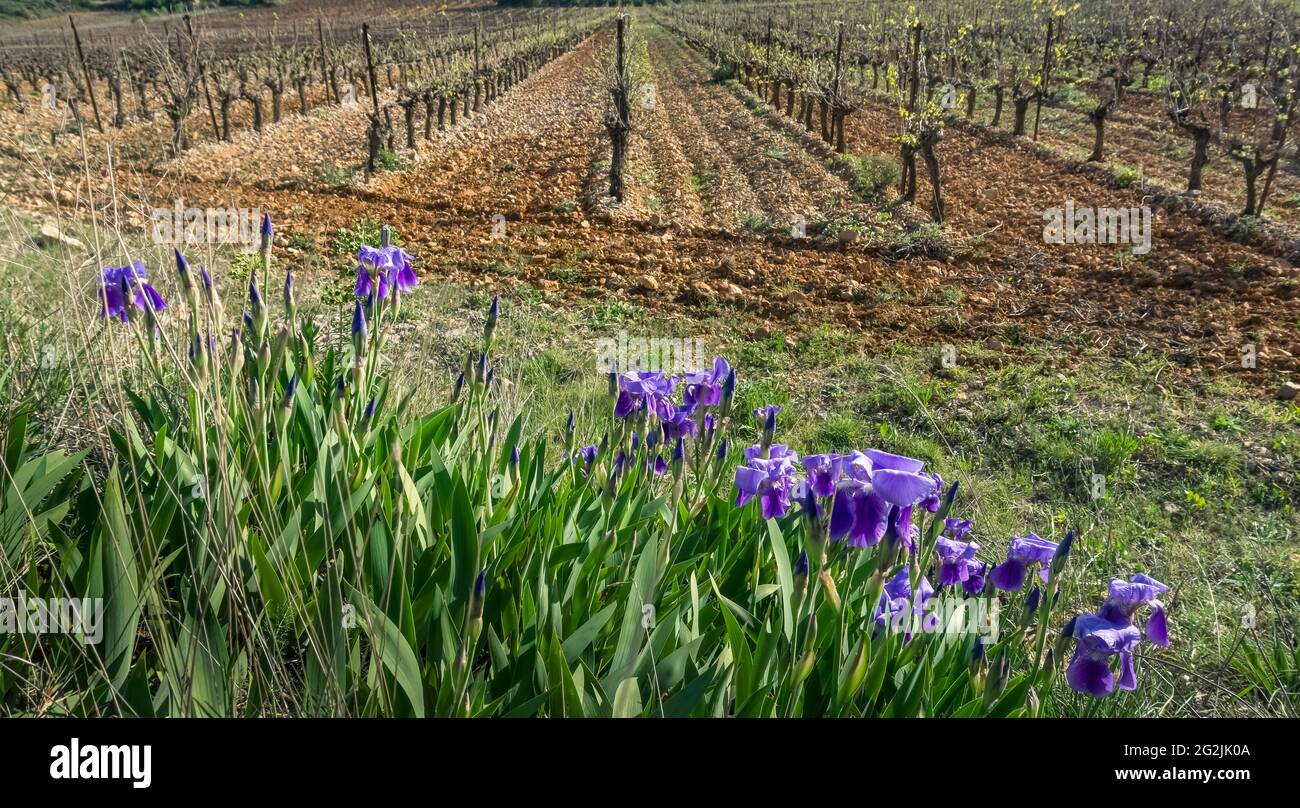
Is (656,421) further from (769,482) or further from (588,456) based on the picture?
(769,482)

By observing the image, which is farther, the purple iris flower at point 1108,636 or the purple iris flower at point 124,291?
the purple iris flower at point 124,291

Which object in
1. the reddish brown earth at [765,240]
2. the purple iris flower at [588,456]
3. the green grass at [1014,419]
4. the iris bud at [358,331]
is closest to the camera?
the iris bud at [358,331]

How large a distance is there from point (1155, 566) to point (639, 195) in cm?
898

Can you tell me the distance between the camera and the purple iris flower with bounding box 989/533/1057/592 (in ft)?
6.17

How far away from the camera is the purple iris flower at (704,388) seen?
230 centimetres

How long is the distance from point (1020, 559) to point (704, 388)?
883mm

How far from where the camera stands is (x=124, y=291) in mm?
1944

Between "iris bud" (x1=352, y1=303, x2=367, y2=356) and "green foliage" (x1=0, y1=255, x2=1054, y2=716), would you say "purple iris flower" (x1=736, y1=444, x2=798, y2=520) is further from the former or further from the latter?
"iris bud" (x1=352, y1=303, x2=367, y2=356)

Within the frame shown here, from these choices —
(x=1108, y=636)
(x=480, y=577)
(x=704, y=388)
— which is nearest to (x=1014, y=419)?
(x=704, y=388)

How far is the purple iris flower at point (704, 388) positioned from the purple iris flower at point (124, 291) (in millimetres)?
1300

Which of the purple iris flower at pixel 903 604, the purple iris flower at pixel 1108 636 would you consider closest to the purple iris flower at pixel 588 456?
the purple iris flower at pixel 903 604
